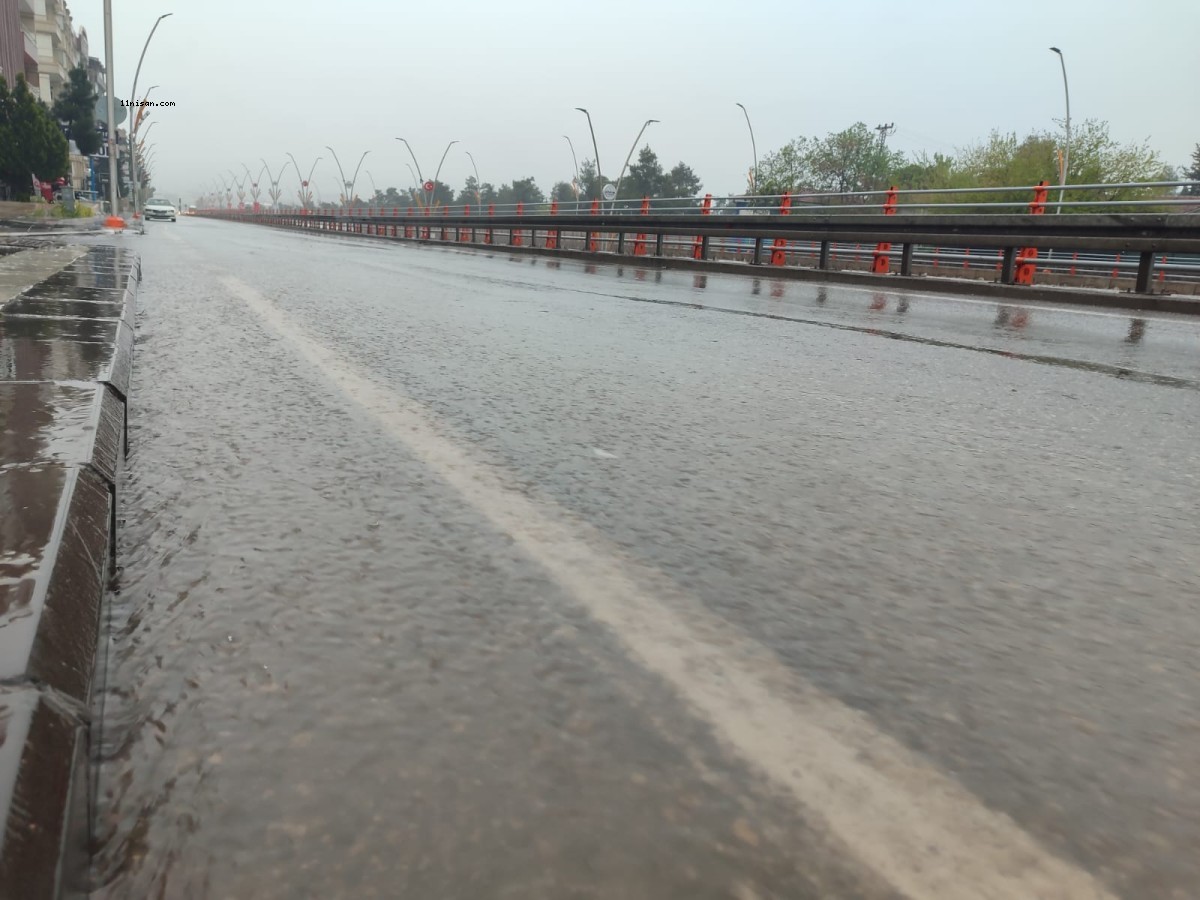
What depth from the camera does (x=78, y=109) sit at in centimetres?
7200

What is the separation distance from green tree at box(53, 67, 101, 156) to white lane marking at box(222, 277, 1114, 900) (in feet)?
261

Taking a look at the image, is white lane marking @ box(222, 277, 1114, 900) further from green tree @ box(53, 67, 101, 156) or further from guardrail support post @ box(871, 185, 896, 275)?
green tree @ box(53, 67, 101, 156)

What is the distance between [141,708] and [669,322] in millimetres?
6494

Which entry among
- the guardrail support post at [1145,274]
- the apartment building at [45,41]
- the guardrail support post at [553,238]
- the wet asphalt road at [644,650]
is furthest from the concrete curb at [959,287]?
the apartment building at [45,41]

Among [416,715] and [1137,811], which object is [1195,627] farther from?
[416,715]

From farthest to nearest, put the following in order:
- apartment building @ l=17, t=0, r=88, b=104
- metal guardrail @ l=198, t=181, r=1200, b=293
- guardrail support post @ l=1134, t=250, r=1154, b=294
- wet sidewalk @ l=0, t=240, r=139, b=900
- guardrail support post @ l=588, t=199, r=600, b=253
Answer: apartment building @ l=17, t=0, r=88, b=104
guardrail support post @ l=588, t=199, r=600, b=253
guardrail support post @ l=1134, t=250, r=1154, b=294
metal guardrail @ l=198, t=181, r=1200, b=293
wet sidewalk @ l=0, t=240, r=139, b=900

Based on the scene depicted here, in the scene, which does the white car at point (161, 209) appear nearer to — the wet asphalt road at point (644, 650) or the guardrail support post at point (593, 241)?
the guardrail support post at point (593, 241)

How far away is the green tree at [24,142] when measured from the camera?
→ 42562mm

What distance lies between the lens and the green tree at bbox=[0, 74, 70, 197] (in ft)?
140

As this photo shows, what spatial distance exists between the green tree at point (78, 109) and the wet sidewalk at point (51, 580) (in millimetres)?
77551

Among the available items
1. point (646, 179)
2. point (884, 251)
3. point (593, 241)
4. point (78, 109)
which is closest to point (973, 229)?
point (884, 251)

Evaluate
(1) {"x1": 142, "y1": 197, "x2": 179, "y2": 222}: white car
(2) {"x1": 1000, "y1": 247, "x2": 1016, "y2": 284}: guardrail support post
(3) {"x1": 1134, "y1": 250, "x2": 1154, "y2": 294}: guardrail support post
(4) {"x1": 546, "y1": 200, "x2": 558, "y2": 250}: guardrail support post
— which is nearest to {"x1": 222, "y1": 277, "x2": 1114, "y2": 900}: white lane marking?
(3) {"x1": 1134, "y1": 250, "x2": 1154, "y2": 294}: guardrail support post

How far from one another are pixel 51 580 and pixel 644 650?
39.0 inches

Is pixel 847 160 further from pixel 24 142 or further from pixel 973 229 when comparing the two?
pixel 973 229
